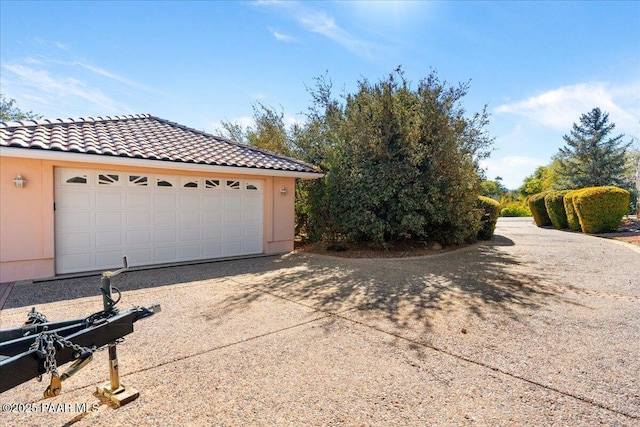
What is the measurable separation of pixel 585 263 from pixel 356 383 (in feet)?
33.3

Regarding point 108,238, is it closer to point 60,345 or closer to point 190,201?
point 190,201

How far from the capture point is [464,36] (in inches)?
472

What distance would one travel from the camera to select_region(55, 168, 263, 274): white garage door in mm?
8531

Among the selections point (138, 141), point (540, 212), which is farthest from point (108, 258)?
point (540, 212)

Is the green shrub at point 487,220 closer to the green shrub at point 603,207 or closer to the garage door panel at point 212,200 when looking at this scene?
the green shrub at point 603,207

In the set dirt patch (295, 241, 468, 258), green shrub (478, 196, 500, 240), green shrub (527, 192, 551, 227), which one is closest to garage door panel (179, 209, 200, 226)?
dirt patch (295, 241, 468, 258)

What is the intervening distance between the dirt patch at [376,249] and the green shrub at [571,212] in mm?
9109

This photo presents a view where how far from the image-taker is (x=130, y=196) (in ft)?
30.4

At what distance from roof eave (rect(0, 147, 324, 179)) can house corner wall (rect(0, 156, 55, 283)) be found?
555 millimetres

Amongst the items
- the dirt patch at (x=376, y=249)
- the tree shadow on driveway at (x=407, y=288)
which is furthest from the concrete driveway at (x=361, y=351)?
the dirt patch at (x=376, y=249)

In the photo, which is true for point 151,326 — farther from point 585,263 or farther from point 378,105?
point 585,263

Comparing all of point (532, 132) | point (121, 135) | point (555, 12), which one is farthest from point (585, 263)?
point (532, 132)

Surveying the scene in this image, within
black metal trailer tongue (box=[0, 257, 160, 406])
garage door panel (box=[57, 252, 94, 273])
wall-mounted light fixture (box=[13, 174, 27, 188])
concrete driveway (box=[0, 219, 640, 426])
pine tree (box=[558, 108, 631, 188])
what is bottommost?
concrete driveway (box=[0, 219, 640, 426])

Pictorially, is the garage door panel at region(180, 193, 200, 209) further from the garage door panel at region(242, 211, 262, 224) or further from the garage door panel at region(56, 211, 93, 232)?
the garage door panel at region(56, 211, 93, 232)
